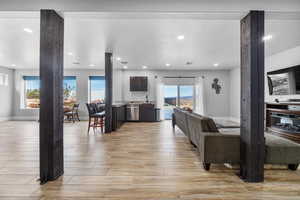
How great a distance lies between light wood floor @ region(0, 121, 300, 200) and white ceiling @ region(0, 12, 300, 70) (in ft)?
7.62

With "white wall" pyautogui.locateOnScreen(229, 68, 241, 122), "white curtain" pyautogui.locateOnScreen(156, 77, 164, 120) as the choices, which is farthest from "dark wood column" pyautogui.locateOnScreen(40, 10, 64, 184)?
"white wall" pyautogui.locateOnScreen(229, 68, 241, 122)

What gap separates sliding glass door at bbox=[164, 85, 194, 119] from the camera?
358 inches

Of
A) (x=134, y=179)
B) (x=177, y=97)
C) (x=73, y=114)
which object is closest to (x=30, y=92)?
(x=73, y=114)

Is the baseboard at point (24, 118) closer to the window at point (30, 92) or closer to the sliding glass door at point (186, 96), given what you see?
the window at point (30, 92)

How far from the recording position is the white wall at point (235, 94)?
8.08 metres

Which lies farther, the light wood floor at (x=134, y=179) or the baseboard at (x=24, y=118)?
the baseboard at (x=24, y=118)

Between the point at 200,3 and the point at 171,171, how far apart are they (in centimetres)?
249

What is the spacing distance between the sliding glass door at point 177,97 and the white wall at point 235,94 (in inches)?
76.2

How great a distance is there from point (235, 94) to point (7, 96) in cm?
1109

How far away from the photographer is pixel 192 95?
916 cm

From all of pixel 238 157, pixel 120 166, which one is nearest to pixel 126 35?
pixel 120 166

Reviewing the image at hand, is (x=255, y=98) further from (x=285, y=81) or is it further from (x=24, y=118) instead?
(x=24, y=118)

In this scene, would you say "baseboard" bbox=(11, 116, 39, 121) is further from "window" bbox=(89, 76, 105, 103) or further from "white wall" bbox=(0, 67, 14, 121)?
"window" bbox=(89, 76, 105, 103)

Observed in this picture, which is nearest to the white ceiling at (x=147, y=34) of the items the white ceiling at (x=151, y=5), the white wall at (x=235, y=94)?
the white ceiling at (x=151, y=5)
